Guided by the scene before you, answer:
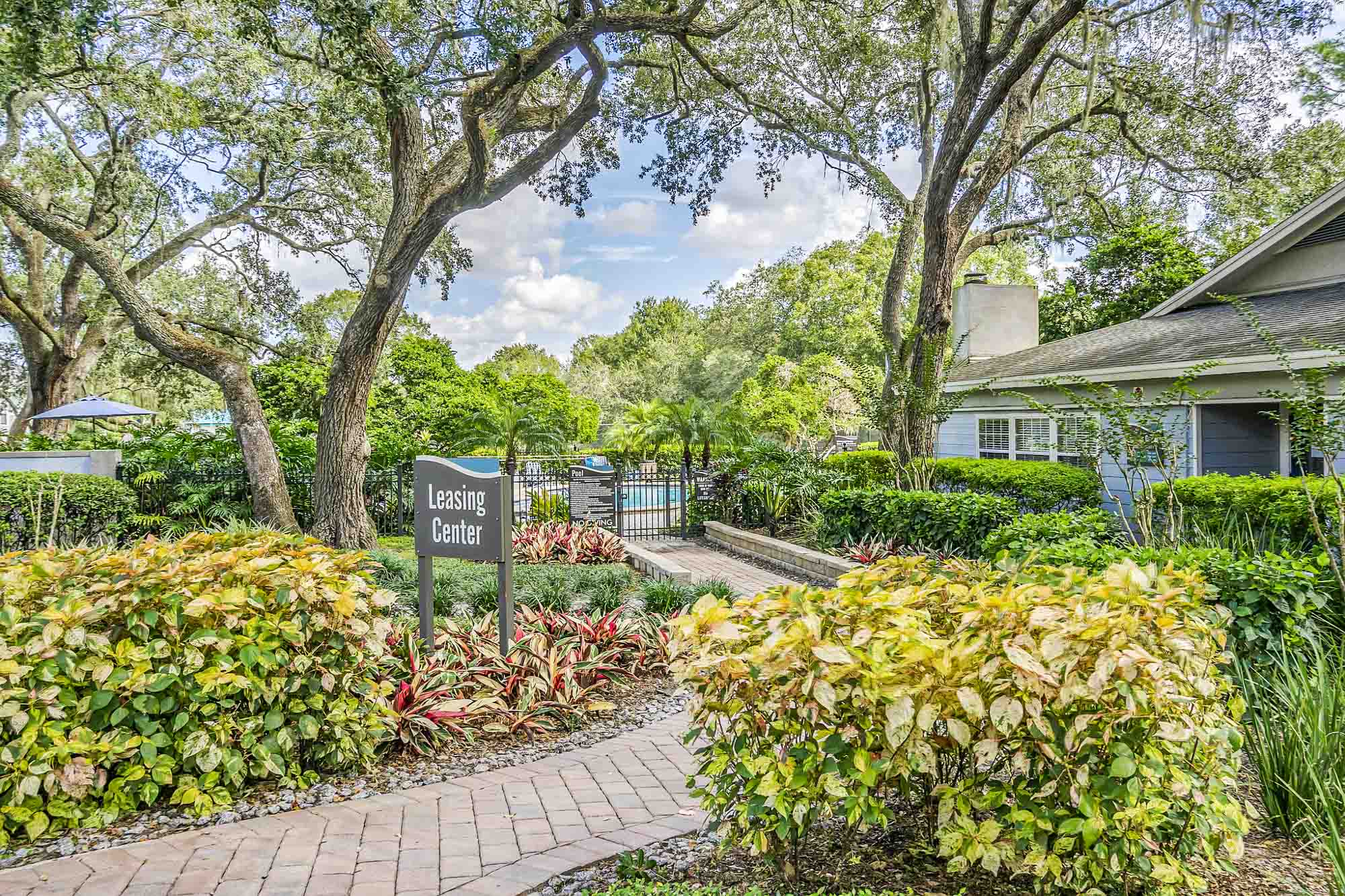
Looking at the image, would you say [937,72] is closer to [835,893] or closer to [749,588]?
[749,588]

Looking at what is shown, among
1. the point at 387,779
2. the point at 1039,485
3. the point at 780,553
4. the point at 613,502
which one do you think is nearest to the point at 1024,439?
the point at 1039,485

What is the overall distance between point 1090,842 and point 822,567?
7.24 m

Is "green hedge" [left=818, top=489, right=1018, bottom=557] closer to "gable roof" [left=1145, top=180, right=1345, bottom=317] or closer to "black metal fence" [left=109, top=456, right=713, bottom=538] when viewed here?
"black metal fence" [left=109, top=456, right=713, bottom=538]

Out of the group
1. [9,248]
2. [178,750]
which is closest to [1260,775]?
[178,750]

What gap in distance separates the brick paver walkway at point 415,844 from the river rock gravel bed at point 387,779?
11cm

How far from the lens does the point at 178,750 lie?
11.0ft

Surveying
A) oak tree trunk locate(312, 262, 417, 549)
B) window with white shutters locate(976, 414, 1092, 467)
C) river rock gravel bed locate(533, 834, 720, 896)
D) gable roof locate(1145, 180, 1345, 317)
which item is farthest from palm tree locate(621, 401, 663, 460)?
river rock gravel bed locate(533, 834, 720, 896)

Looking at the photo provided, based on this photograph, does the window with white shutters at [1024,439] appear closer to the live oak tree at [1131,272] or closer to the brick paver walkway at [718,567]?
the brick paver walkway at [718,567]

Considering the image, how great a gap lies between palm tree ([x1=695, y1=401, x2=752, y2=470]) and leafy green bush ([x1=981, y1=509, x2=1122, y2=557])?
11.6 m

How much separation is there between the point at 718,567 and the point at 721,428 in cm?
805

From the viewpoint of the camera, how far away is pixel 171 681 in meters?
3.27

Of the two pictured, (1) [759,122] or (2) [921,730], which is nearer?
(2) [921,730]

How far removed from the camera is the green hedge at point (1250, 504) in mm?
6090

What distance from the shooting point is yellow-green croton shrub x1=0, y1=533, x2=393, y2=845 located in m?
3.16
